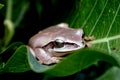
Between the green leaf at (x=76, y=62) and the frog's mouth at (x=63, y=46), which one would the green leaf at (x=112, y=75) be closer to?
the frog's mouth at (x=63, y=46)

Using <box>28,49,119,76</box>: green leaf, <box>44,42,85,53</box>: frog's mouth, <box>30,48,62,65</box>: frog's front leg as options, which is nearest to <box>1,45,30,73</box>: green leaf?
<box>28,49,119,76</box>: green leaf

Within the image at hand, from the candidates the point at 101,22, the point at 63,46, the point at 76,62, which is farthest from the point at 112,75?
the point at 76,62

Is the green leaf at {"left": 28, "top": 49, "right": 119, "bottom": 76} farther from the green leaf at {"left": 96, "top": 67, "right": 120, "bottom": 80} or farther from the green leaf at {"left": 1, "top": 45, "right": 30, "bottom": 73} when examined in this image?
the green leaf at {"left": 96, "top": 67, "right": 120, "bottom": 80}

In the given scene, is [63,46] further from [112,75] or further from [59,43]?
[112,75]

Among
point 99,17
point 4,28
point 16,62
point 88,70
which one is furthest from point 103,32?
point 4,28

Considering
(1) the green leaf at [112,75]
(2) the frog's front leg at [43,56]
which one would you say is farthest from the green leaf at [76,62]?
(2) the frog's front leg at [43,56]

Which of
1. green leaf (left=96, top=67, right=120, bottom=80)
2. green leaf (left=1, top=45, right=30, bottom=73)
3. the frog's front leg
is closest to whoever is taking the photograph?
green leaf (left=1, top=45, right=30, bottom=73)

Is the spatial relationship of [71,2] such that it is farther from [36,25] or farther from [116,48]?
[116,48]
